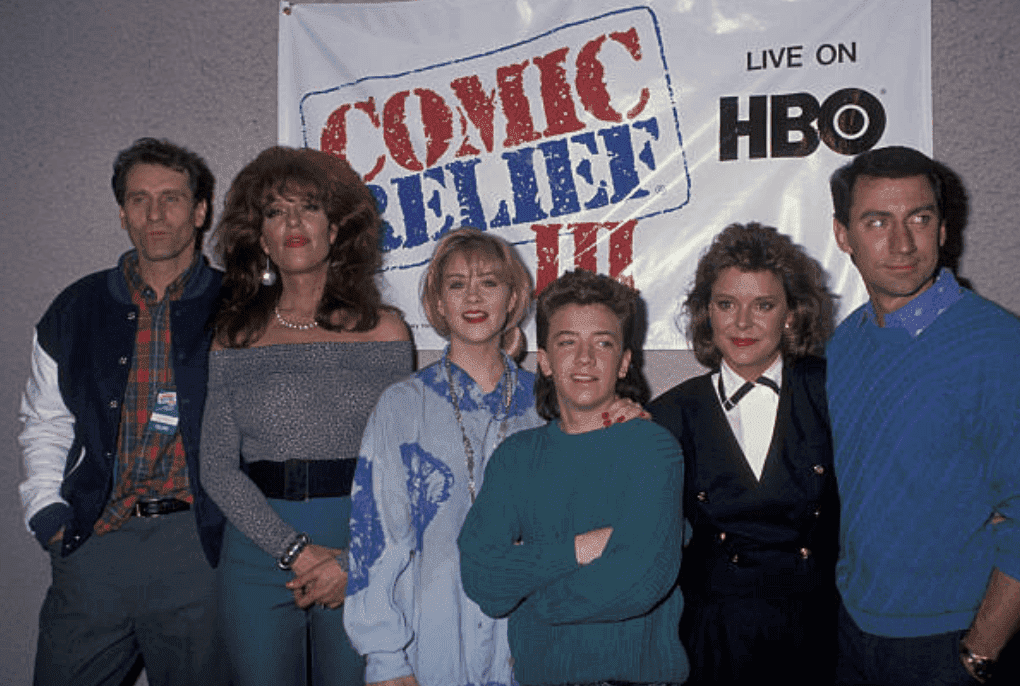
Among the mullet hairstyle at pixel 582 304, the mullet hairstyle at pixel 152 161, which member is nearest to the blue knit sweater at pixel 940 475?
the mullet hairstyle at pixel 582 304

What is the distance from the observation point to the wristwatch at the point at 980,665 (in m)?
1.53

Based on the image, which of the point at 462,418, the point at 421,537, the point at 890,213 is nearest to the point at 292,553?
the point at 421,537

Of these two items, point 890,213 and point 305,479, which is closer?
point 890,213

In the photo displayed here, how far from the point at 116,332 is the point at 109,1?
1481 mm

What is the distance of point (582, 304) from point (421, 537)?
62 cm

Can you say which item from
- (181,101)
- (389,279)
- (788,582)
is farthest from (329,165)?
(788,582)

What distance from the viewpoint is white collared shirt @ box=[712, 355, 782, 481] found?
172 cm

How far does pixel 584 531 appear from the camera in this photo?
1.58 m

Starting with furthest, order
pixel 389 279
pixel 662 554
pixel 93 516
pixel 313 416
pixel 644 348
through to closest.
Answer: pixel 389 279, pixel 644 348, pixel 93 516, pixel 313 416, pixel 662 554

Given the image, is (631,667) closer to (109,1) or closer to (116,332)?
(116,332)

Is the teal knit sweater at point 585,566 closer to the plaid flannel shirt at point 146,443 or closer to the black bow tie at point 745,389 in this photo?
the black bow tie at point 745,389

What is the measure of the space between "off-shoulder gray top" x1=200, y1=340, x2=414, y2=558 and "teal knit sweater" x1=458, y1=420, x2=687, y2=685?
48cm

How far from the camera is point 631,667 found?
1512 millimetres

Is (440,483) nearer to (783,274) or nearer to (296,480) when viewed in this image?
(296,480)
